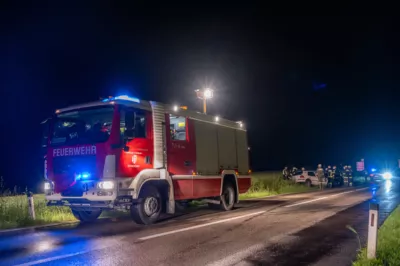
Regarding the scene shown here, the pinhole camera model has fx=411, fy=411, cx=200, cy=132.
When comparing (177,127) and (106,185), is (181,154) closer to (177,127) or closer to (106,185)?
(177,127)

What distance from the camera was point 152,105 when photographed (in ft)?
36.0

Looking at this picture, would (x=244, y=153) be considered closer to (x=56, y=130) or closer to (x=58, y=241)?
(x=56, y=130)

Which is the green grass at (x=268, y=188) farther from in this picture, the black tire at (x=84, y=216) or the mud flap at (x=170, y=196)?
the black tire at (x=84, y=216)

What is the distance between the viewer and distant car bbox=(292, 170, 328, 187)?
108 feet

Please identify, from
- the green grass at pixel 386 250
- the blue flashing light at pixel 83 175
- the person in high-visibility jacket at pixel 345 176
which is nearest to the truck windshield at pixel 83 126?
the blue flashing light at pixel 83 175

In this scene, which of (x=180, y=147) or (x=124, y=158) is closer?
(x=124, y=158)

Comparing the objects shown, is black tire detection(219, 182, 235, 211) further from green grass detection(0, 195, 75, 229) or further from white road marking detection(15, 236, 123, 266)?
white road marking detection(15, 236, 123, 266)

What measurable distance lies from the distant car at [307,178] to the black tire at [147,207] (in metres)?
23.8

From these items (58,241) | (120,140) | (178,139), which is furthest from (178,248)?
(178,139)

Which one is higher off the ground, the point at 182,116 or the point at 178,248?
the point at 182,116

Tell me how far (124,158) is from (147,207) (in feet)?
5.30

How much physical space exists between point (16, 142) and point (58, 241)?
56.9 m

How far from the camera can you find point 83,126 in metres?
10.2

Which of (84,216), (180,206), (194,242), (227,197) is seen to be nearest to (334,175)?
(227,197)
